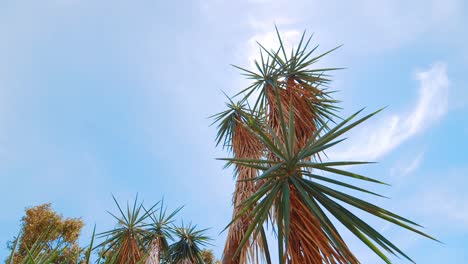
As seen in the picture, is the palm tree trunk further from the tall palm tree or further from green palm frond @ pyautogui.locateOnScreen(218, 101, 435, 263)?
green palm frond @ pyautogui.locateOnScreen(218, 101, 435, 263)

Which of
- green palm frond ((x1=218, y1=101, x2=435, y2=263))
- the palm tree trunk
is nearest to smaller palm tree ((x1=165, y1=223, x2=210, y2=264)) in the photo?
the palm tree trunk

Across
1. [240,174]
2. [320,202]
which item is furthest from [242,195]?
[320,202]

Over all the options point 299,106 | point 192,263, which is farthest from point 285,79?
point 192,263

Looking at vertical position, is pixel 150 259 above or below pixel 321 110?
below

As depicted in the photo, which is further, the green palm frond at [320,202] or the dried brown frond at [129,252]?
the dried brown frond at [129,252]

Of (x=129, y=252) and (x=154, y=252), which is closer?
(x=129, y=252)

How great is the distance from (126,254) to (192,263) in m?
1.77

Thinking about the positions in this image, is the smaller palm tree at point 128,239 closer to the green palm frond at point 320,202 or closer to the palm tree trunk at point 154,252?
the palm tree trunk at point 154,252

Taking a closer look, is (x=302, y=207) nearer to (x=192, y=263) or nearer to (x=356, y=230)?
(x=356, y=230)

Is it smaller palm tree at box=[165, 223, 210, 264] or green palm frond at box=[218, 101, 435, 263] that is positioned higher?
smaller palm tree at box=[165, 223, 210, 264]

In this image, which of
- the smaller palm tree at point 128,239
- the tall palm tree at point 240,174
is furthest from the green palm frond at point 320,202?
the smaller palm tree at point 128,239

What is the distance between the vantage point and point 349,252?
2.18 m

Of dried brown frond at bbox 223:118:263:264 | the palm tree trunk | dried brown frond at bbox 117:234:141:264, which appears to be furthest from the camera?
the palm tree trunk

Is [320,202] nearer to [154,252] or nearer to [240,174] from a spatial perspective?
[240,174]
